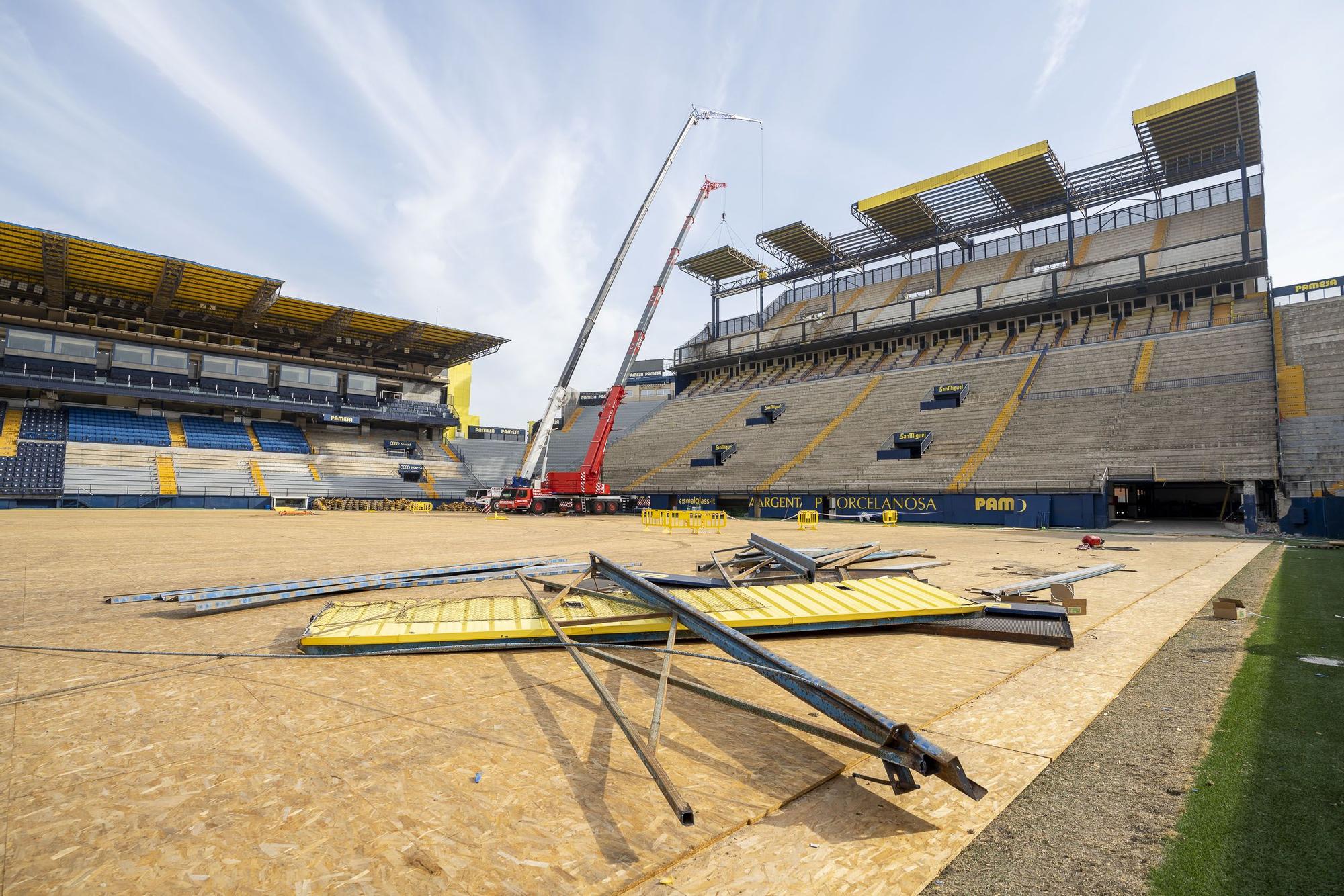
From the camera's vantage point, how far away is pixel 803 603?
563cm

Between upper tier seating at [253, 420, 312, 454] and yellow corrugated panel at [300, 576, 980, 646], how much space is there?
4371cm

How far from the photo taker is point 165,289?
39.0 metres

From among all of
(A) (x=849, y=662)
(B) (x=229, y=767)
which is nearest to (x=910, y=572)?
(A) (x=849, y=662)

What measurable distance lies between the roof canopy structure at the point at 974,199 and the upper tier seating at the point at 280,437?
45761 mm

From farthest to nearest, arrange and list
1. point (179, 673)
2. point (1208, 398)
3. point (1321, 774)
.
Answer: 1. point (1208, 398)
2. point (179, 673)
3. point (1321, 774)

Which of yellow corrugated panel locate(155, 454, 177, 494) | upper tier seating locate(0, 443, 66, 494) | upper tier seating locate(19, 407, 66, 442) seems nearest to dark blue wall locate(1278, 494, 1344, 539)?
yellow corrugated panel locate(155, 454, 177, 494)

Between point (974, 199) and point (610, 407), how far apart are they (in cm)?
3215

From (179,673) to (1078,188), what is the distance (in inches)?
2114

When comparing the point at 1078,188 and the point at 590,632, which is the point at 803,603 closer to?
the point at 590,632

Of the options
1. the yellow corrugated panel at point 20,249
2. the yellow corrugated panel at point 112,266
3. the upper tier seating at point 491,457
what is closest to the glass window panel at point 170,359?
the yellow corrugated panel at point 112,266

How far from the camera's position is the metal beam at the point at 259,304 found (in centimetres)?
3981

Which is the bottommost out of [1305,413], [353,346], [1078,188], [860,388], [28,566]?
[28,566]

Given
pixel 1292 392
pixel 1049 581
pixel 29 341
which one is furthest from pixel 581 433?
pixel 1049 581

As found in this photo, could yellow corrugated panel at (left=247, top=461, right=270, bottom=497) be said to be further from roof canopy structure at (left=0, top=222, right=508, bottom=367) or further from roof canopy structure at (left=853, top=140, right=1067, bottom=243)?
roof canopy structure at (left=853, top=140, right=1067, bottom=243)
